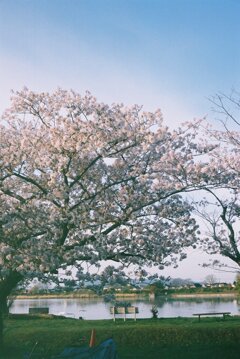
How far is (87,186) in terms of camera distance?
1839 centimetres

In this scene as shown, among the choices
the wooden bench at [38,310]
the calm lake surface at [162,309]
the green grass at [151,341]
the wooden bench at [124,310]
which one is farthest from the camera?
the calm lake surface at [162,309]

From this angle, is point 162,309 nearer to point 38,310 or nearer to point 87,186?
point 38,310

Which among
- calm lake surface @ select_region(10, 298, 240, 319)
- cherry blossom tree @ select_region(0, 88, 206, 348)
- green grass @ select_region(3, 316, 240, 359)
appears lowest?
green grass @ select_region(3, 316, 240, 359)

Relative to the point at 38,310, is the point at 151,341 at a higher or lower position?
lower

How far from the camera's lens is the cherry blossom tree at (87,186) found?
16.6 metres

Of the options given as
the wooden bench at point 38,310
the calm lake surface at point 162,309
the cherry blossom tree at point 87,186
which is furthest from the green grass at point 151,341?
the calm lake surface at point 162,309

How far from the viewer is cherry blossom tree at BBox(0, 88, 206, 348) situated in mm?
16641

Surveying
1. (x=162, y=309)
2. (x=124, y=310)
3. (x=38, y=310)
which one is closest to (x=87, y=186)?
(x=124, y=310)

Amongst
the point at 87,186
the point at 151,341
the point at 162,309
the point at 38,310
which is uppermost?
the point at 87,186

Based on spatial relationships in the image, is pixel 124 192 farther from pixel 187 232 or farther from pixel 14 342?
pixel 14 342

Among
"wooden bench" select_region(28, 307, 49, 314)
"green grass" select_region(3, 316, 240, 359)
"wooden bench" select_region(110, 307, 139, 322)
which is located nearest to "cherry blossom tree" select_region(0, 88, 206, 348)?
"green grass" select_region(3, 316, 240, 359)

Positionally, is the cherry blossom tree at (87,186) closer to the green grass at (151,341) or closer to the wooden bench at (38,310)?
the green grass at (151,341)

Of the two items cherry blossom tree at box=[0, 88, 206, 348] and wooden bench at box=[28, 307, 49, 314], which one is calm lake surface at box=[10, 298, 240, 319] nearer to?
wooden bench at box=[28, 307, 49, 314]

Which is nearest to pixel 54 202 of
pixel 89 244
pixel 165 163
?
pixel 89 244
